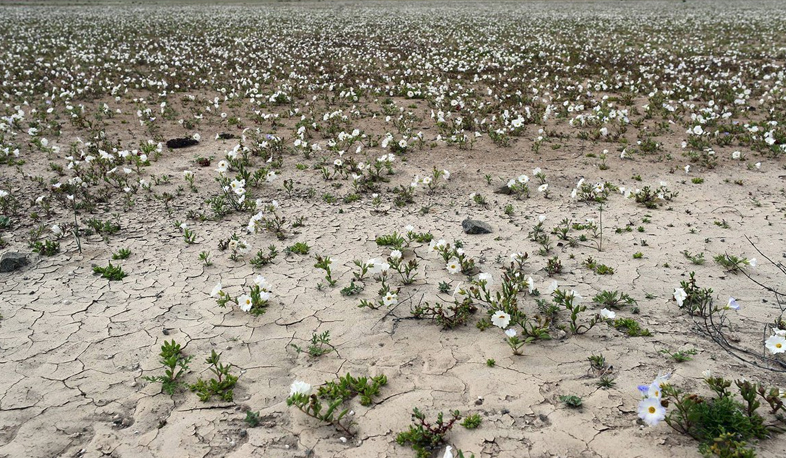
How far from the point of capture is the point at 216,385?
4094 mm

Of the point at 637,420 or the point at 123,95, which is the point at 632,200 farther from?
the point at 123,95

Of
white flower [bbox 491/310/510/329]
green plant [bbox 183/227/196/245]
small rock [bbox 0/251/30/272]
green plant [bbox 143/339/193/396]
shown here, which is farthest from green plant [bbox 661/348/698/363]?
small rock [bbox 0/251/30/272]

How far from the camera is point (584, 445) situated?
11.6ft

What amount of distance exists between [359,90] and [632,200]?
9490 millimetres

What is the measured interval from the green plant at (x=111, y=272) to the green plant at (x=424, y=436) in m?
4.03

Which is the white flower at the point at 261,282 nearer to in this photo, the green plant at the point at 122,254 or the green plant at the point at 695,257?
the green plant at the point at 122,254

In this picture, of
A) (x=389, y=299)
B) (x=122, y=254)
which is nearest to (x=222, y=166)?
(x=122, y=254)

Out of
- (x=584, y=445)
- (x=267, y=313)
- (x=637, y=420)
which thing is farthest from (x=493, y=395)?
(x=267, y=313)

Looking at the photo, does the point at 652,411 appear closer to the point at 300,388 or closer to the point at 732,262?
the point at 300,388

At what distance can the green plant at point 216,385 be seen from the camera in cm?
406

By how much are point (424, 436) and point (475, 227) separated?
3.78 meters

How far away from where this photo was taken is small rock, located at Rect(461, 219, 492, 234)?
22.8ft

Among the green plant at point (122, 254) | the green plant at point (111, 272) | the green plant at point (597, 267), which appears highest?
the green plant at point (122, 254)

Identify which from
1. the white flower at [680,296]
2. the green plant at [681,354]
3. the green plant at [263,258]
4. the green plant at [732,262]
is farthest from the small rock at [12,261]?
the green plant at [732,262]
